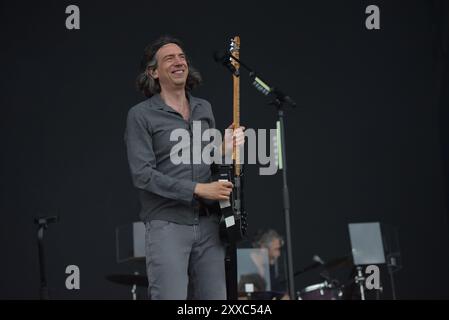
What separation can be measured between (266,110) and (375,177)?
3.63 ft

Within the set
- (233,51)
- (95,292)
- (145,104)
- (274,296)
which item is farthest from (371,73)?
(145,104)

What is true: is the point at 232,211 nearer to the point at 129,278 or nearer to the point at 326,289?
the point at 129,278

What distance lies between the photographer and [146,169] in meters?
2.49

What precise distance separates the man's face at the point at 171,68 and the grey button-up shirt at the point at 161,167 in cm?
8

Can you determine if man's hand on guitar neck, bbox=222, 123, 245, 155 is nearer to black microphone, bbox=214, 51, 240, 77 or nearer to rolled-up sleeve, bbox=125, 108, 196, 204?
rolled-up sleeve, bbox=125, 108, 196, 204

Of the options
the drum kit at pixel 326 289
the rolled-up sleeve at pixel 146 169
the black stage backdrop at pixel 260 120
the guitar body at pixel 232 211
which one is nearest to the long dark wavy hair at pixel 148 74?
the rolled-up sleeve at pixel 146 169

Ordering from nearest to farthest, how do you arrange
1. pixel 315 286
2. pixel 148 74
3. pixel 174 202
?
pixel 174 202 < pixel 148 74 < pixel 315 286

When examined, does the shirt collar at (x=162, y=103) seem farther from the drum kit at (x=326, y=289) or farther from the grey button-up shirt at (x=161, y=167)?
the drum kit at (x=326, y=289)

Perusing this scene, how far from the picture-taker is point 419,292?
6074mm

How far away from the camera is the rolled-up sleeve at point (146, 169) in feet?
8.05

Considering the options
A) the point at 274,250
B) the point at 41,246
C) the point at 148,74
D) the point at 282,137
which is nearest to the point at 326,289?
the point at 274,250

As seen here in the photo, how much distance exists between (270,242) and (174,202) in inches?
128

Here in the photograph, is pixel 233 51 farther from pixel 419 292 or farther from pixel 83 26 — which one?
pixel 419 292

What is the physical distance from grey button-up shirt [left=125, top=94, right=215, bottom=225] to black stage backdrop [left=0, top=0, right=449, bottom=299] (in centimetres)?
348
